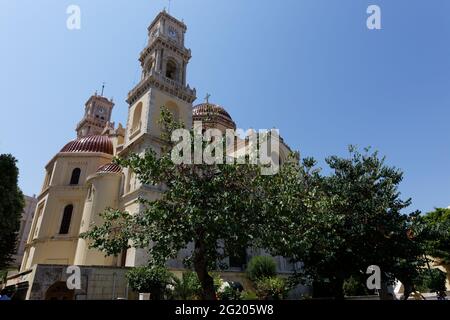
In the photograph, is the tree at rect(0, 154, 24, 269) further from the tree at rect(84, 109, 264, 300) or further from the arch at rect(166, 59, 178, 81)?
the arch at rect(166, 59, 178, 81)

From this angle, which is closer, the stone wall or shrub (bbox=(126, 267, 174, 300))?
the stone wall

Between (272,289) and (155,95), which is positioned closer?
(272,289)

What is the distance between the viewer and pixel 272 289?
2198cm

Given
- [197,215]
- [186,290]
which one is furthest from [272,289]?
[197,215]

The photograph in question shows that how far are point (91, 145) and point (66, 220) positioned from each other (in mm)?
8823

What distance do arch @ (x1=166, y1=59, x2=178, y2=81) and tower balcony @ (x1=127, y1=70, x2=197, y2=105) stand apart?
6.67ft

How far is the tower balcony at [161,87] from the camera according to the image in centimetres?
3269

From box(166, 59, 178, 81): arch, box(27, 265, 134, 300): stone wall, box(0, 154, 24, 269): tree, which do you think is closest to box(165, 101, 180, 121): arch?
box(166, 59, 178, 81): arch

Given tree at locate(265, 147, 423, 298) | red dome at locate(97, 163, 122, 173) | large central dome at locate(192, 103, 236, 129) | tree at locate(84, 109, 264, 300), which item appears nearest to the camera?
tree at locate(84, 109, 264, 300)

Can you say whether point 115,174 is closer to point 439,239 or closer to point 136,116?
point 136,116

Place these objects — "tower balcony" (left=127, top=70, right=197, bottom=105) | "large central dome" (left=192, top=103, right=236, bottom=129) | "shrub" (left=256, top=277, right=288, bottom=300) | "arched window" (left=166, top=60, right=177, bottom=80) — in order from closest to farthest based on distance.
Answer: "shrub" (left=256, top=277, right=288, bottom=300)
"tower balcony" (left=127, top=70, right=197, bottom=105)
"arched window" (left=166, top=60, right=177, bottom=80)
"large central dome" (left=192, top=103, right=236, bottom=129)

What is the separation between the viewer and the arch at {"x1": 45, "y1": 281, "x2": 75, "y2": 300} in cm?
1778
